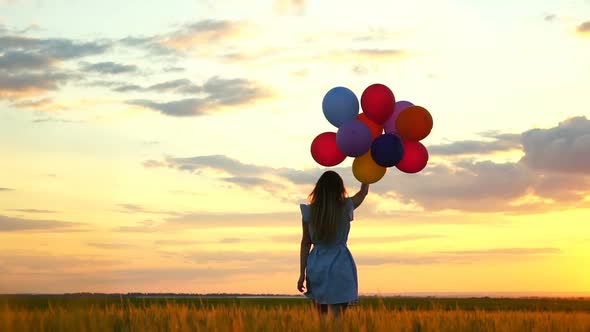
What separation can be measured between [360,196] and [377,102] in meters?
1.46

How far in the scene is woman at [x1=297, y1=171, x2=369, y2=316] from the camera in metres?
8.98

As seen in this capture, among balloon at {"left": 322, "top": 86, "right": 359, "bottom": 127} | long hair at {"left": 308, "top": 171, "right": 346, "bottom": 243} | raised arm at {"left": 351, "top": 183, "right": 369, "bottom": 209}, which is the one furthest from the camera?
balloon at {"left": 322, "top": 86, "right": 359, "bottom": 127}

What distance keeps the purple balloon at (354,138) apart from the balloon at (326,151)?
308 mm

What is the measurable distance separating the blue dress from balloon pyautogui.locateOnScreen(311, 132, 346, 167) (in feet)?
4.60

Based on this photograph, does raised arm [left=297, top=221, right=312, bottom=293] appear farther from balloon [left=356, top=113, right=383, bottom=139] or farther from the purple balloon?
balloon [left=356, top=113, right=383, bottom=139]

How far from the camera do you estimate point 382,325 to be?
22.5 ft

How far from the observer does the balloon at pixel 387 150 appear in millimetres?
9891

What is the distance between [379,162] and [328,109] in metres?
1.22

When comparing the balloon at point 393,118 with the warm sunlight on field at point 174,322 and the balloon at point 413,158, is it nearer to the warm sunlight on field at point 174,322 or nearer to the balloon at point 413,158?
the balloon at point 413,158

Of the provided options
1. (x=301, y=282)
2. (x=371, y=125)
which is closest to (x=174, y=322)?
(x=301, y=282)

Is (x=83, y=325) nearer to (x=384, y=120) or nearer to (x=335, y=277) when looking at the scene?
(x=335, y=277)

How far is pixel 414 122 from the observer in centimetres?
1021

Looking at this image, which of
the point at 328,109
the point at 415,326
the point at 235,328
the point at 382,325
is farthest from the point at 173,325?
the point at 328,109

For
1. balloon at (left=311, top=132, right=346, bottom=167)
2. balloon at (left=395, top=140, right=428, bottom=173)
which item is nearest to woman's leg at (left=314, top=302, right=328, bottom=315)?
balloon at (left=311, top=132, right=346, bottom=167)
